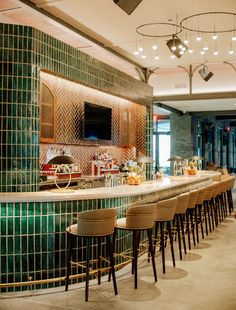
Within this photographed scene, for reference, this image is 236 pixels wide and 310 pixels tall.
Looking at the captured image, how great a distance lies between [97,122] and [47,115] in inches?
72.9

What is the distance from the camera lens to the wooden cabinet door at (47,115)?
6.96 m

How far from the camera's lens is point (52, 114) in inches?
287

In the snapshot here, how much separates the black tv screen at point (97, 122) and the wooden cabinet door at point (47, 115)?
1.22 metres

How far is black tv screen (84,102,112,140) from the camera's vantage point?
8469mm

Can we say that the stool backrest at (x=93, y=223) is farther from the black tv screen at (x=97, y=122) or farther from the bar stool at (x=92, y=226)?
the black tv screen at (x=97, y=122)

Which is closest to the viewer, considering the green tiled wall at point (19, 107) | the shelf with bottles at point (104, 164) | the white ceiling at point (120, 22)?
the green tiled wall at point (19, 107)

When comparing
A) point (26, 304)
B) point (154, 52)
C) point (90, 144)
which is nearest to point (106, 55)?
point (154, 52)

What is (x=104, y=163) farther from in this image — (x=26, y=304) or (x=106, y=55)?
(x=26, y=304)

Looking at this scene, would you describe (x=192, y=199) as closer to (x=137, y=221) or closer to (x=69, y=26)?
(x=137, y=221)

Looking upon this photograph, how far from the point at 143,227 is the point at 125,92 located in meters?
5.03

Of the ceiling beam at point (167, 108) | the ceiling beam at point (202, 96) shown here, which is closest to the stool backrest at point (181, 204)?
the ceiling beam at point (202, 96)

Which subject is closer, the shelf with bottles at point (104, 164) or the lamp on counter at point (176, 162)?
the lamp on counter at point (176, 162)

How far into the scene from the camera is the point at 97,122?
A: 28.9 ft

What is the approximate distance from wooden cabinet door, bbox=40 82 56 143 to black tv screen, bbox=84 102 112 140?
48.0 inches
